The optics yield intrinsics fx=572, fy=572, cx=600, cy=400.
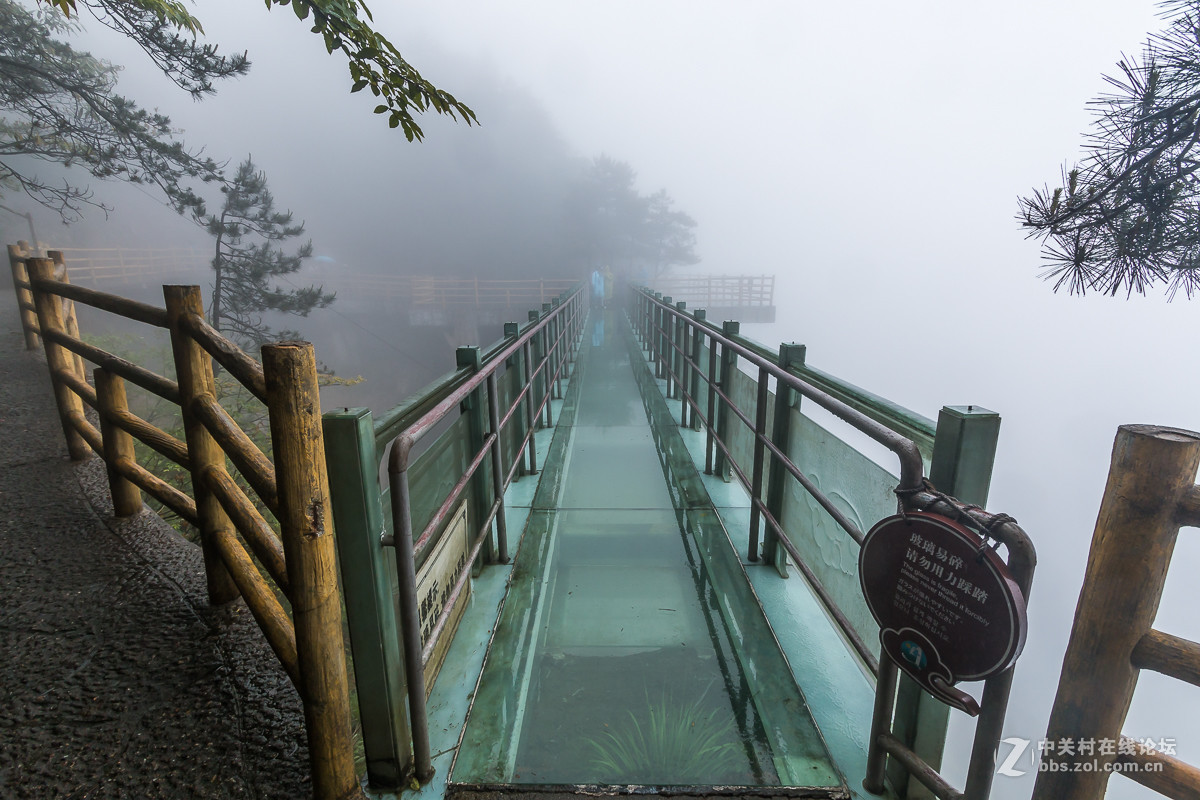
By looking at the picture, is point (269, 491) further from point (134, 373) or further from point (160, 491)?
point (160, 491)

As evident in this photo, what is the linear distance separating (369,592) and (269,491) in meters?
0.39

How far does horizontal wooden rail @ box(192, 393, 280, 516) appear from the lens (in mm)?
1529

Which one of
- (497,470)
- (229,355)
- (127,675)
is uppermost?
(229,355)

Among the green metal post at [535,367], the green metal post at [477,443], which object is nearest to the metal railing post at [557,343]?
the green metal post at [535,367]

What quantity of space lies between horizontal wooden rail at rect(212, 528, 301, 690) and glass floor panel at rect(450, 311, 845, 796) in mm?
598

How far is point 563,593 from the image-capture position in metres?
2.77

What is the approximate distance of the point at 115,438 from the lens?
9.47 feet

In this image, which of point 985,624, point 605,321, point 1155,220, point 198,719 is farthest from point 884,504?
point 605,321

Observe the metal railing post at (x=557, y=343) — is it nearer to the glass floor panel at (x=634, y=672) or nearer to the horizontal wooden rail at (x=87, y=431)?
the glass floor panel at (x=634, y=672)

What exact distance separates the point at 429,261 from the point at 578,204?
19287mm

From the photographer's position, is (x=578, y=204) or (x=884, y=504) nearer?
(x=884, y=504)

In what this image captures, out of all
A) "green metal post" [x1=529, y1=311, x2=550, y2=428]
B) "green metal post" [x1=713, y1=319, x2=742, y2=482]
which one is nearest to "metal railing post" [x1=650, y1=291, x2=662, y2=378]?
"green metal post" [x1=529, y1=311, x2=550, y2=428]

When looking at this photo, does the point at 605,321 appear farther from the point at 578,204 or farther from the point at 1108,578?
the point at 578,204

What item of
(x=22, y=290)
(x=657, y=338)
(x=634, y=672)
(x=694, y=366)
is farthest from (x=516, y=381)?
(x=22, y=290)
